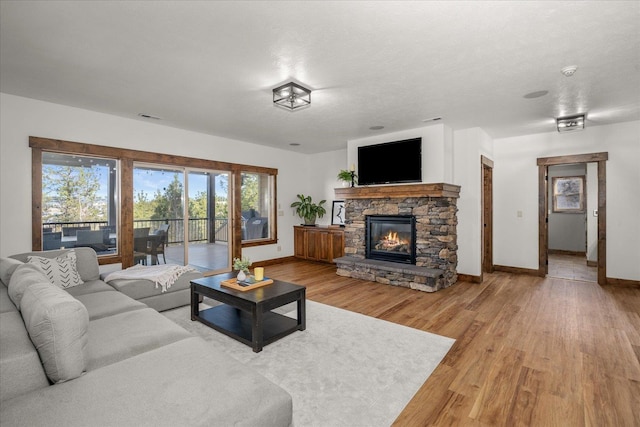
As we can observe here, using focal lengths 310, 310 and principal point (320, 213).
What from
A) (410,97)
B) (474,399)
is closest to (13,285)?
(474,399)

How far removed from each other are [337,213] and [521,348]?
4871 millimetres

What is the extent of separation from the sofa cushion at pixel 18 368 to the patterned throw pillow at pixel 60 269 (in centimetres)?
194

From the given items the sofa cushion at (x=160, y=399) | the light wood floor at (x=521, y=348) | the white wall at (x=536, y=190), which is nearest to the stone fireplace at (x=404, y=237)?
the light wood floor at (x=521, y=348)

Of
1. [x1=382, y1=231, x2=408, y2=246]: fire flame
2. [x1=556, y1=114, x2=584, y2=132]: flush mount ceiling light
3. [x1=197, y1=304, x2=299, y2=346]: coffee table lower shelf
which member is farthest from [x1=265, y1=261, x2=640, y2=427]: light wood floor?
[x1=556, y1=114, x2=584, y2=132]: flush mount ceiling light

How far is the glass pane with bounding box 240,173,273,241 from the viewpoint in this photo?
6.62 meters

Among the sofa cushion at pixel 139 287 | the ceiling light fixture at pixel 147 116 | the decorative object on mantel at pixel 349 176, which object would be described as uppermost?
the ceiling light fixture at pixel 147 116

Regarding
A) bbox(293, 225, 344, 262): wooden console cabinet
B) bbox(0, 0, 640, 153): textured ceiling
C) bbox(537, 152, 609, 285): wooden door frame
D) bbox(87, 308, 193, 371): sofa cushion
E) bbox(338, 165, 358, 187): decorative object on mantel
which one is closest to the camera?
bbox(87, 308, 193, 371): sofa cushion

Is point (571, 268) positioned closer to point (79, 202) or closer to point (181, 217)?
point (181, 217)

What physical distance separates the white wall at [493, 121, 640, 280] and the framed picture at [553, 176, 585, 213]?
2976mm

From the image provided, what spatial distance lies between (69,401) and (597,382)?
328 cm

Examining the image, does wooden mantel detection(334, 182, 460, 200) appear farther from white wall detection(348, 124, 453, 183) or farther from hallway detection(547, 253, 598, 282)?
hallway detection(547, 253, 598, 282)

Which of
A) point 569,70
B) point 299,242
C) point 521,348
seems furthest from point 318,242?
point 569,70

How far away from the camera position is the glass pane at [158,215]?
508cm

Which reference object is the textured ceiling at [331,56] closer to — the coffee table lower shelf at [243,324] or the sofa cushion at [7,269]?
the sofa cushion at [7,269]
